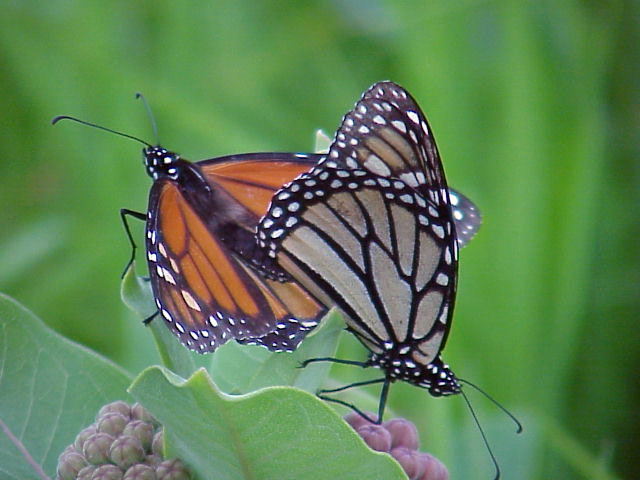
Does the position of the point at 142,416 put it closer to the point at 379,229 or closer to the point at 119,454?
the point at 119,454

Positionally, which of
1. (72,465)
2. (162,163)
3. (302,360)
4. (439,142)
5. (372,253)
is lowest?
(72,465)

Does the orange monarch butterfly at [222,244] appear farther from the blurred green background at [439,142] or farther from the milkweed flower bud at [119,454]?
the blurred green background at [439,142]

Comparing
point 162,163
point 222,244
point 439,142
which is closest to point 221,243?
point 222,244

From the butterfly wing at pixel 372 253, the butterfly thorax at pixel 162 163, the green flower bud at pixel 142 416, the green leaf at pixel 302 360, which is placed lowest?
the green flower bud at pixel 142 416

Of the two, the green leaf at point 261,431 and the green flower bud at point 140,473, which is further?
the green flower bud at point 140,473

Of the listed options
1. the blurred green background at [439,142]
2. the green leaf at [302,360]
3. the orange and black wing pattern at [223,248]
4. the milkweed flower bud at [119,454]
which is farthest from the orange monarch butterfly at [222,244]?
the blurred green background at [439,142]

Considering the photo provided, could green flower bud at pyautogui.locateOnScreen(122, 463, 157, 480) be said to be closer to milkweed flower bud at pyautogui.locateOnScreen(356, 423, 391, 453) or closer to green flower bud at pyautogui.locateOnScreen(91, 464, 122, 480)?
green flower bud at pyautogui.locateOnScreen(91, 464, 122, 480)
